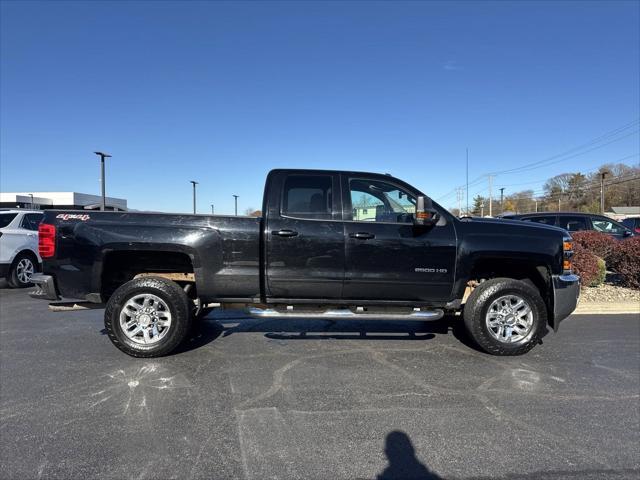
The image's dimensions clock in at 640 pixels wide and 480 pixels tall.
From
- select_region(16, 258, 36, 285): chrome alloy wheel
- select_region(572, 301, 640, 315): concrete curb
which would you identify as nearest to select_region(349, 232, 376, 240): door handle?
select_region(572, 301, 640, 315): concrete curb

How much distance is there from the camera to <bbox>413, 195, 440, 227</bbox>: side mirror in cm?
459

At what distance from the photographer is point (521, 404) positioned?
3777 millimetres

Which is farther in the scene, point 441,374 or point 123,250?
point 123,250

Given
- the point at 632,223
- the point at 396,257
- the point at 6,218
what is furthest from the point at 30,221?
the point at 632,223

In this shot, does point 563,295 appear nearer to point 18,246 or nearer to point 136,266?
point 136,266

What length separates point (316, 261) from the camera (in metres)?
4.88

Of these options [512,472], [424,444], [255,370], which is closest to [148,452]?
[255,370]

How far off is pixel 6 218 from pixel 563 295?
11621 mm

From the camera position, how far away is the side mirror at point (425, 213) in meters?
4.59

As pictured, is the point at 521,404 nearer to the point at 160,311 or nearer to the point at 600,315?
the point at 160,311

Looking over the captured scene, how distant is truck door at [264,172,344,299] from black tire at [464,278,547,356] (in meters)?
1.61

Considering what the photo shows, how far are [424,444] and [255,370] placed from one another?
6.61 feet

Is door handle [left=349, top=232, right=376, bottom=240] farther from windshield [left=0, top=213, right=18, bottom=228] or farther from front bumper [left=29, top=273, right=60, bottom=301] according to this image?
windshield [left=0, top=213, right=18, bottom=228]

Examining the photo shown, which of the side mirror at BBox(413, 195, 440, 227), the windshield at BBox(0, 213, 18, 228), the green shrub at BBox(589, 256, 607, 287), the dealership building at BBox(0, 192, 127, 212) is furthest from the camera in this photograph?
the dealership building at BBox(0, 192, 127, 212)
